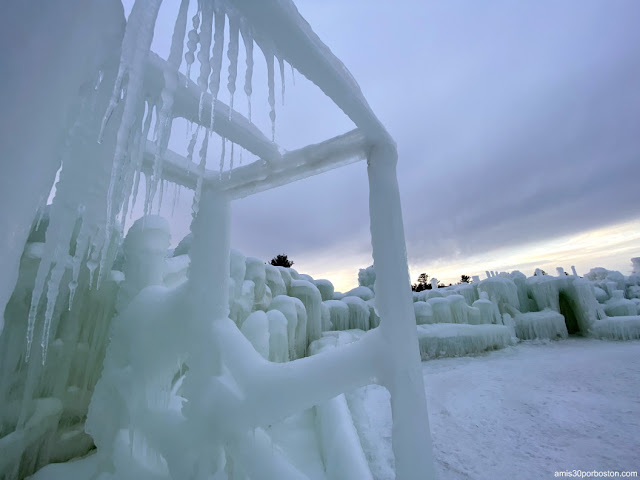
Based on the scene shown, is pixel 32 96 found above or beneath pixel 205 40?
beneath

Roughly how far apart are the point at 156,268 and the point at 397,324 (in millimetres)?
2579

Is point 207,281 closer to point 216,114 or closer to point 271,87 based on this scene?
point 216,114

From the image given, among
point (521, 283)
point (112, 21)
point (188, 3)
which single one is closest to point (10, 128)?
point (112, 21)

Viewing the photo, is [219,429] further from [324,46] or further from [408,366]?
[324,46]

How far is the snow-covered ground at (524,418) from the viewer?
3.20 metres

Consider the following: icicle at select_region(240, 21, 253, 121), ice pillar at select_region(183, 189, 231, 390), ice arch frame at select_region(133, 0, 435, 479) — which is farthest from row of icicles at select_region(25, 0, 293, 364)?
ice pillar at select_region(183, 189, 231, 390)

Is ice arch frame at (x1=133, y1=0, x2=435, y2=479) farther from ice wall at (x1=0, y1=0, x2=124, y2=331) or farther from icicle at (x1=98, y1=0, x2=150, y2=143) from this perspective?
ice wall at (x1=0, y1=0, x2=124, y2=331)

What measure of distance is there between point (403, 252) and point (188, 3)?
174cm

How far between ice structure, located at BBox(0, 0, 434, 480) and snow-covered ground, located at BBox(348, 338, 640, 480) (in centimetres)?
169

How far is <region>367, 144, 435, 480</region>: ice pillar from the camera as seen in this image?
1668 millimetres

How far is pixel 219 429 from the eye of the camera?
183cm

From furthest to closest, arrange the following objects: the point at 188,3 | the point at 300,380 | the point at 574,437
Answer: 1. the point at 574,437
2. the point at 300,380
3. the point at 188,3

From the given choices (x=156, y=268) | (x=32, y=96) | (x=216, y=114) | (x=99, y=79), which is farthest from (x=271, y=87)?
(x=156, y=268)

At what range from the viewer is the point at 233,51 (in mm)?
1277
